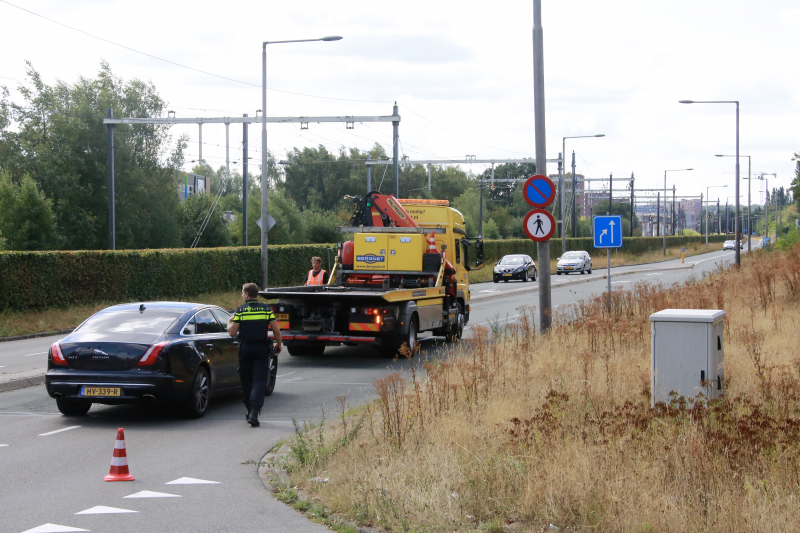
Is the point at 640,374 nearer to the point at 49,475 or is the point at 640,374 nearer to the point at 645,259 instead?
the point at 49,475

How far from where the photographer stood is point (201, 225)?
58500 millimetres

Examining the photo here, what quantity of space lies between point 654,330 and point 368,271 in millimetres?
10264

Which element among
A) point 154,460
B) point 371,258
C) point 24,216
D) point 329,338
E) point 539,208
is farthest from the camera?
point 24,216

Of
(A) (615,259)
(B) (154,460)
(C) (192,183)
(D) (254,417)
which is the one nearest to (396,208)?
(D) (254,417)

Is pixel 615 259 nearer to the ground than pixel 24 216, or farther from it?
nearer to the ground

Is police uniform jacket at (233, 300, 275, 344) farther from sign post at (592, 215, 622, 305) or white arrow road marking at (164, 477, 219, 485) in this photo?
sign post at (592, 215, 622, 305)

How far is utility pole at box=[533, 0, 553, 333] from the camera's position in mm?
14477

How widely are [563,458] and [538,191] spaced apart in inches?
320

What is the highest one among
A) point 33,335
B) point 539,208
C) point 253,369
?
point 539,208

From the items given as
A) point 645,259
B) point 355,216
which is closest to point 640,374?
point 355,216

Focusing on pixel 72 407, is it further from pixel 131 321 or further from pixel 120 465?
pixel 120 465

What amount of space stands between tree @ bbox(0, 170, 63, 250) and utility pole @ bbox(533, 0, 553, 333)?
29050 mm

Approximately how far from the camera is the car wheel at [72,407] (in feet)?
33.7

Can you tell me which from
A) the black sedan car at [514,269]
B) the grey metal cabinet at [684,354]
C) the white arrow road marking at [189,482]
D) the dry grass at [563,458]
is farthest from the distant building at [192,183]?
the white arrow road marking at [189,482]
